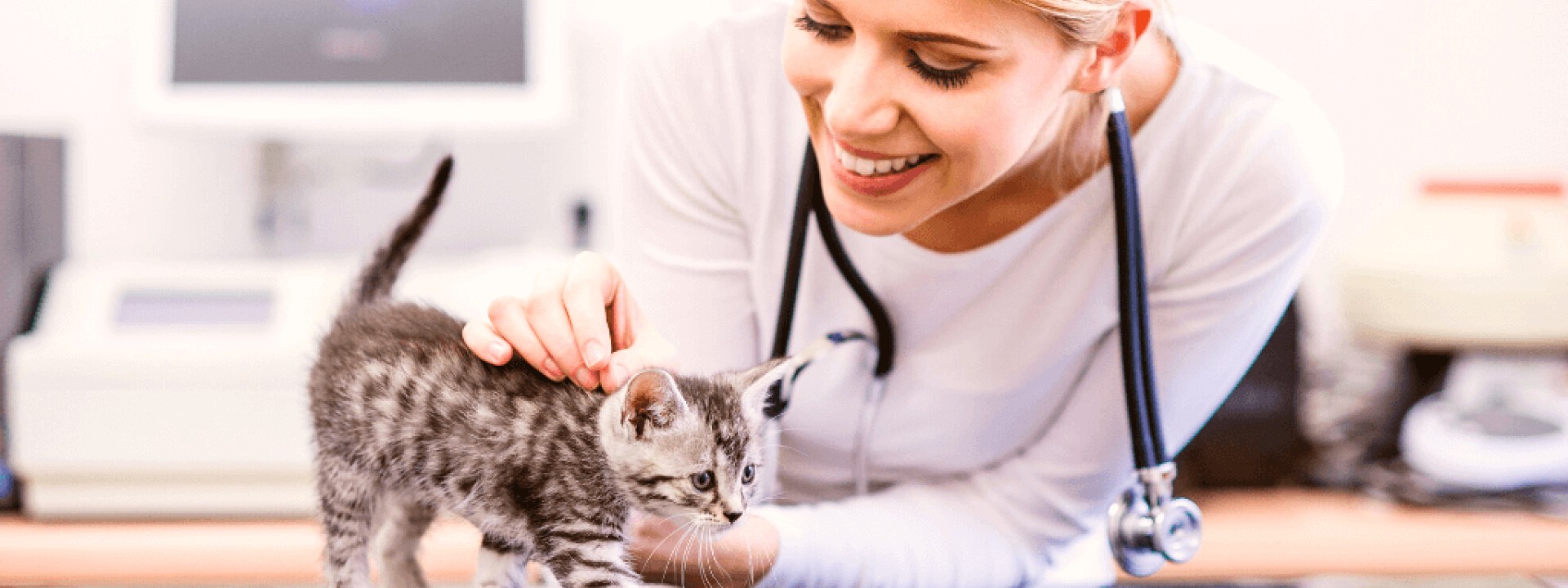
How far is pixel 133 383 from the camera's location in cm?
129

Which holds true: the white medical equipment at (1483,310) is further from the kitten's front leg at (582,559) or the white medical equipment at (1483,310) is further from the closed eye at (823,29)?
the kitten's front leg at (582,559)

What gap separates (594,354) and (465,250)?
1.40 metres

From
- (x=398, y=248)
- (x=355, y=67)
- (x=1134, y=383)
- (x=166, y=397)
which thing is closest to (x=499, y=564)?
(x=398, y=248)

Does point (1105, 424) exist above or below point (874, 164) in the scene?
below

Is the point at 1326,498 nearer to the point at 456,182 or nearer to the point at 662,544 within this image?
the point at 662,544

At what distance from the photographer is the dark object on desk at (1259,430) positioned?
1.47 m

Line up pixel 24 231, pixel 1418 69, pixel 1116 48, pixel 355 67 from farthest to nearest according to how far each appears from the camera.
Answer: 1. pixel 1418 69
2. pixel 355 67
3. pixel 24 231
4. pixel 1116 48

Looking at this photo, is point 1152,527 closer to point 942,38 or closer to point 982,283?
point 982,283

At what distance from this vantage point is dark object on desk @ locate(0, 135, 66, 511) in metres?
1.35

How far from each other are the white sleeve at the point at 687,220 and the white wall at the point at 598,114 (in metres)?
1.05

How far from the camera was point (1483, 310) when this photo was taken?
1.43 metres

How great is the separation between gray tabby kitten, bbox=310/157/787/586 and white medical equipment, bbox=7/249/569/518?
0.77 m

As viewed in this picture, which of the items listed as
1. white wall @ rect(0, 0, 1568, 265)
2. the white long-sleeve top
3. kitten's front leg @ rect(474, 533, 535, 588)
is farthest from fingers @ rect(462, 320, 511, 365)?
white wall @ rect(0, 0, 1568, 265)

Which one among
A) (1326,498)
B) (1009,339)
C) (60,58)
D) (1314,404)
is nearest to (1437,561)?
(1326,498)
